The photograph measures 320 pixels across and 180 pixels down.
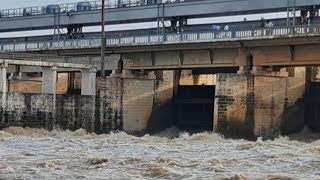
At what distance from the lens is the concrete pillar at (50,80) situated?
35656 mm

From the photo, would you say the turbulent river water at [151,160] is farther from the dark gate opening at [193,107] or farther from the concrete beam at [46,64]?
the dark gate opening at [193,107]

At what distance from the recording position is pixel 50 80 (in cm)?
3594

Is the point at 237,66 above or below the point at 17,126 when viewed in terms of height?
above

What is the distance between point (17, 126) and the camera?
108 feet

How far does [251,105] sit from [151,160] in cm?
1344

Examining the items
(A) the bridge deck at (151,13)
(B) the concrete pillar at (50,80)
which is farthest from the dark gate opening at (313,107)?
(B) the concrete pillar at (50,80)

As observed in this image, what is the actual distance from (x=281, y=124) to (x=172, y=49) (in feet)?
27.5

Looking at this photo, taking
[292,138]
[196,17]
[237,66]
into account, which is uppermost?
[196,17]

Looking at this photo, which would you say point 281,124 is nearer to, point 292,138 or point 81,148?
point 292,138

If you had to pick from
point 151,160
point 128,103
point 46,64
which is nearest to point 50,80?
point 46,64

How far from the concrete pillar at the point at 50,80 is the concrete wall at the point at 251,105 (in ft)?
31.7

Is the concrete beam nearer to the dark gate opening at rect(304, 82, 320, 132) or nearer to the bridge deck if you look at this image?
the bridge deck

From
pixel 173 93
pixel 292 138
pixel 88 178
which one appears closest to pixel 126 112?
pixel 173 93

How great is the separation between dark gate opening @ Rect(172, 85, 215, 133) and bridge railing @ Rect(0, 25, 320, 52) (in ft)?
13.8
